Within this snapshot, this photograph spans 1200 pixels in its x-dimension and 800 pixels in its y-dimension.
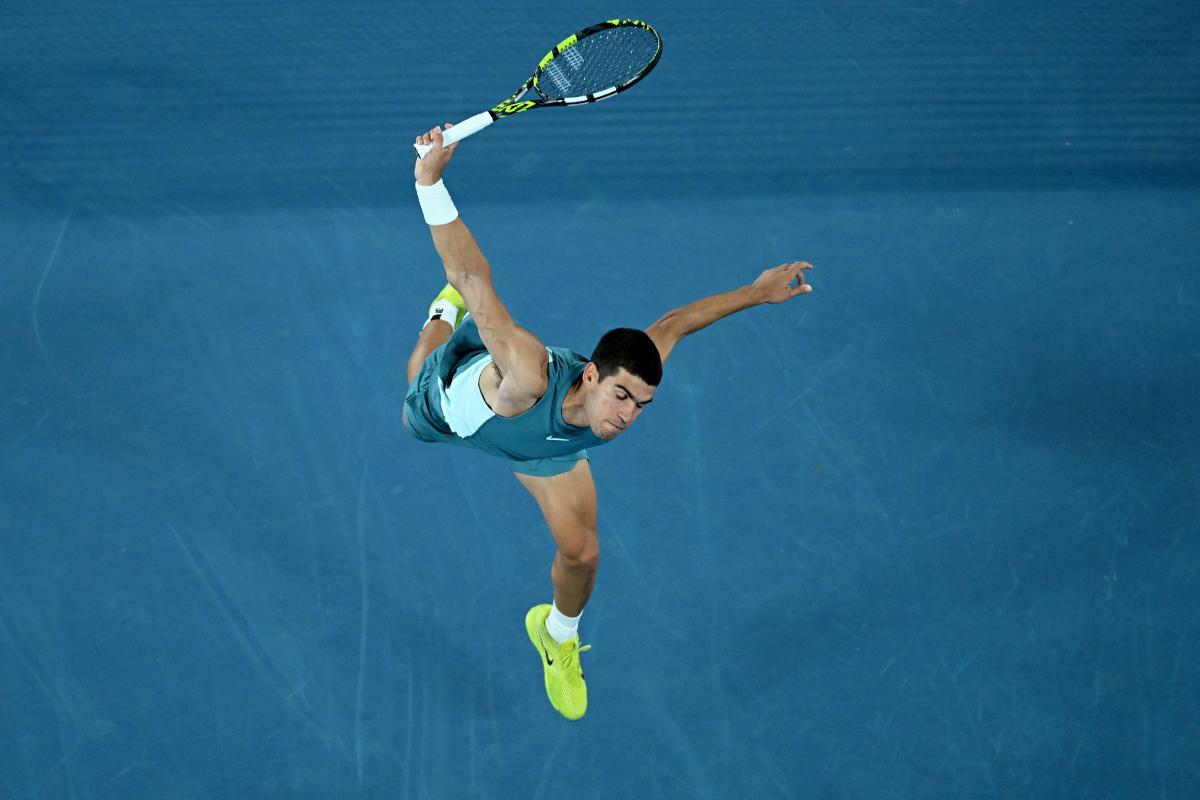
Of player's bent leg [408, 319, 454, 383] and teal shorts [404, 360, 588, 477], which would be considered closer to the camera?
teal shorts [404, 360, 588, 477]

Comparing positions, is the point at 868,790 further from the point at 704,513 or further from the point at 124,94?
the point at 124,94

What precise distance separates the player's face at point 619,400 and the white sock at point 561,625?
3.41 ft

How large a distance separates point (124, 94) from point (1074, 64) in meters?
5.39

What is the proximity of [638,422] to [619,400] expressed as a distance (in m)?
1.72

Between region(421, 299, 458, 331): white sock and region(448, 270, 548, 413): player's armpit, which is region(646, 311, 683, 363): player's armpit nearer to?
region(448, 270, 548, 413): player's armpit

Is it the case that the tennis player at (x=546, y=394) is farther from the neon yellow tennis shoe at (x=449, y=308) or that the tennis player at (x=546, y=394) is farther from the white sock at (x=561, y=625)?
the neon yellow tennis shoe at (x=449, y=308)

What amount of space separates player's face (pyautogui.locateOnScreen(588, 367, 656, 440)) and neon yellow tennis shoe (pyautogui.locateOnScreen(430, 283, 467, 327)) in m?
1.47

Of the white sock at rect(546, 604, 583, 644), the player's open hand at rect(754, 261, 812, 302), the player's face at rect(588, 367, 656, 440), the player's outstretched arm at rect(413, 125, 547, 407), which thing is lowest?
the white sock at rect(546, 604, 583, 644)

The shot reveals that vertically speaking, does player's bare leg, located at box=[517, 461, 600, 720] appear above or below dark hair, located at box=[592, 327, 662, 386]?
below

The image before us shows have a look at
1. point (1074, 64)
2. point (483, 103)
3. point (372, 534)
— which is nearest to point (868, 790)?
point (372, 534)

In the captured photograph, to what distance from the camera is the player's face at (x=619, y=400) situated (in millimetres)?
3756

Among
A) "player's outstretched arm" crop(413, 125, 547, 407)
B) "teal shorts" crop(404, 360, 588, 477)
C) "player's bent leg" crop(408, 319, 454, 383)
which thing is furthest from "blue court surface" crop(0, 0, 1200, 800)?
"player's outstretched arm" crop(413, 125, 547, 407)

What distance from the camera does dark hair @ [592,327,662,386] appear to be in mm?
3744

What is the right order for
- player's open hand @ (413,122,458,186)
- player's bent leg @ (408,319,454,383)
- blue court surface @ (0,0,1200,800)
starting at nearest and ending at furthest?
1. player's open hand @ (413,122,458,186)
2. blue court surface @ (0,0,1200,800)
3. player's bent leg @ (408,319,454,383)
